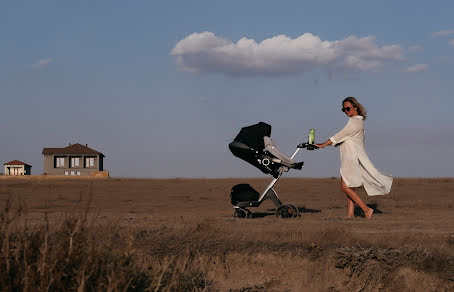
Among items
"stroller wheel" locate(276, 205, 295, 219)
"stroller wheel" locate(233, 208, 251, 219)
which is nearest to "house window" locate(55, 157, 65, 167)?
"stroller wheel" locate(233, 208, 251, 219)

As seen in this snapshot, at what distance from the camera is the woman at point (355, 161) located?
10469 millimetres

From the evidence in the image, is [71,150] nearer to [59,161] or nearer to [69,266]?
[59,161]

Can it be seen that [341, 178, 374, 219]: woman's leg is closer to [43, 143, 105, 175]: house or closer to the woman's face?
the woman's face

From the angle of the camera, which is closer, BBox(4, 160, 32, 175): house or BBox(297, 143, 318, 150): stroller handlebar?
BBox(297, 143, 318, 150): stroller handlebar

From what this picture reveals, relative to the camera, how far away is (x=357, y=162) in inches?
418

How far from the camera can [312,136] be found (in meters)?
10.5

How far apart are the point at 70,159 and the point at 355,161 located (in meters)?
51.0

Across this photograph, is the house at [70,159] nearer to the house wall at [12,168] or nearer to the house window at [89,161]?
the house window at [89,161]

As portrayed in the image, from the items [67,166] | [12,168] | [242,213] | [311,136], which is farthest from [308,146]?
[12,168]

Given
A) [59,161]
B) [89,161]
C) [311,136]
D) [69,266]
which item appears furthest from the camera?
[59,161]

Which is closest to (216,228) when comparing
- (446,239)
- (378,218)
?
(446,239)

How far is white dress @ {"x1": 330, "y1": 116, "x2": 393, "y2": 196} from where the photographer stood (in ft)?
34.4

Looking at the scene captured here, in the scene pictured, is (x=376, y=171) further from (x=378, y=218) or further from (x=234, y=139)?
(x=234, y=139)

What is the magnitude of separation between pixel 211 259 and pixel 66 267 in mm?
2645
